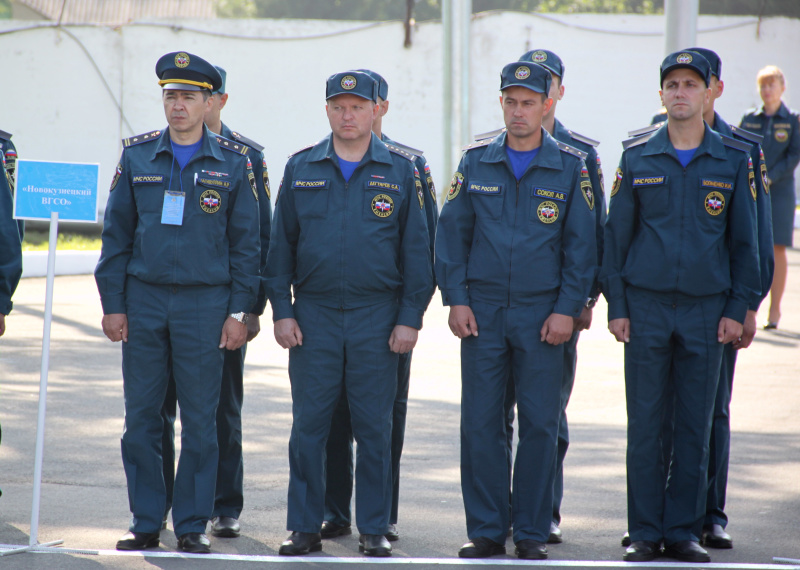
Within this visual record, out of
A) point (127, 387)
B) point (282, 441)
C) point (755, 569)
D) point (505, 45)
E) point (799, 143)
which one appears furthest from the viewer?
point (505, 45)

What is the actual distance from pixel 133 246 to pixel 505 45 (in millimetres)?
16442

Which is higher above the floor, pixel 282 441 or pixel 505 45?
pixel 505 45

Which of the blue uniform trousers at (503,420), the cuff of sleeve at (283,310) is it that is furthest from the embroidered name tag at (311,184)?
the blue uniform trousers at (503,420)

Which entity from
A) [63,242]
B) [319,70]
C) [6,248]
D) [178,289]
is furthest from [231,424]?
[319,70]

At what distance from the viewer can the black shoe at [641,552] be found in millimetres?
4391

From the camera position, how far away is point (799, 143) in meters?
9.16

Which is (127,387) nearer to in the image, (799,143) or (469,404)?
(469,404)

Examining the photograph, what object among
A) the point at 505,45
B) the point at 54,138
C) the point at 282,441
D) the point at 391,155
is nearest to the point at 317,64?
the point at 505,45

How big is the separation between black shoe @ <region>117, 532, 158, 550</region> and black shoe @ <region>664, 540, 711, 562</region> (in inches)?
90.2

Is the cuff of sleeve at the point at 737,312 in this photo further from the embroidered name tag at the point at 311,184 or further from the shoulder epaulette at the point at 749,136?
the embroidered name tag at the point at 311,184

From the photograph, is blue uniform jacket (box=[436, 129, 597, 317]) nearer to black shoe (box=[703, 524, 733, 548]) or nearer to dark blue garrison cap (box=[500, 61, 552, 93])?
dark blue garrison cap (box=[500, 61, 552, 93])

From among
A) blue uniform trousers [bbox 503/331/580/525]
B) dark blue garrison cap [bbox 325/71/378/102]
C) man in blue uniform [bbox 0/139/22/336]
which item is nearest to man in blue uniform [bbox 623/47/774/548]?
blue uniform trousers [bbox 503/331/580/525]

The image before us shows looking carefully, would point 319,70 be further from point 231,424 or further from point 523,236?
point 523,236

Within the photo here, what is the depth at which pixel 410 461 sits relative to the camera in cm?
600
